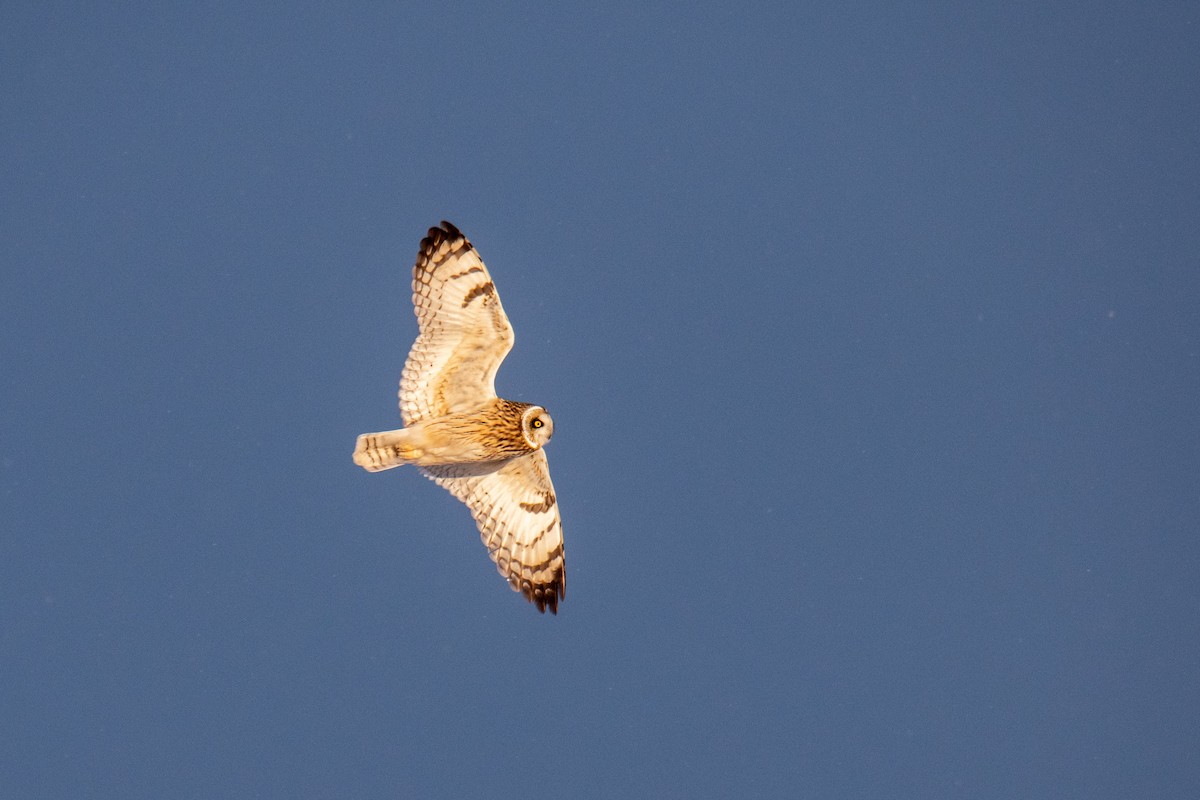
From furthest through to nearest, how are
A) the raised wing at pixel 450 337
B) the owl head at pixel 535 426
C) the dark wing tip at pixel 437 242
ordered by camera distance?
the dark wing tip at pixel 437 242
the raised wing at pixel 450 337
the owl head at pixel 535 426

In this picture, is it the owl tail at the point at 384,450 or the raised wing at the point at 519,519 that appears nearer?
the owl tail at the point at 384,450

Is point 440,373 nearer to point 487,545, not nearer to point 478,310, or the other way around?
point 478,310

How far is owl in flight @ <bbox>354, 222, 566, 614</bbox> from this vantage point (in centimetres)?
718

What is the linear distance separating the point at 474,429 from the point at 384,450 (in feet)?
1.52

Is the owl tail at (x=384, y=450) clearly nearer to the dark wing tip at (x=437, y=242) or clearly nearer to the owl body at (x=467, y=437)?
the owl body at (x=467, y=437)

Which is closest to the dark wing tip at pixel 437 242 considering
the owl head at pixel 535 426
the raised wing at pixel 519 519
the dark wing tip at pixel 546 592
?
the owl head at pixel 535 426

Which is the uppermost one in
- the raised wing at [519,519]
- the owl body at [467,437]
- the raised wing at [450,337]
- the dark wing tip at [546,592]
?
the raised wing at [450,337]

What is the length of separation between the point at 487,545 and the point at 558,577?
0.45 meters

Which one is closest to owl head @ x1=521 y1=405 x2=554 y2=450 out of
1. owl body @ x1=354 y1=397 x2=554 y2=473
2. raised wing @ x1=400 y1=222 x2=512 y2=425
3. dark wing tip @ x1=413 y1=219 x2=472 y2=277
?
owl body @ x1=354 y1=397 x2=554 y2=473

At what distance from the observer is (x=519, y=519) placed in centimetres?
766

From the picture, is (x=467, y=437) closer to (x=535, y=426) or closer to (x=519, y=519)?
(x=535, y=426)

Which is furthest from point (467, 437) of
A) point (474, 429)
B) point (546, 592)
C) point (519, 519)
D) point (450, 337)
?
point (546, 592)

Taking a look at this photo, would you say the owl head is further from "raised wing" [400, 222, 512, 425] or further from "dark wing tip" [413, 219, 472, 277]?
"dark wing tip" [413, 219, 472, 277]

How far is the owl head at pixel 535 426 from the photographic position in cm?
710
